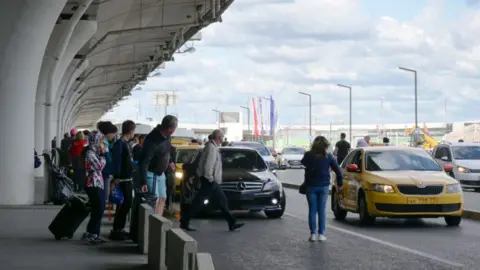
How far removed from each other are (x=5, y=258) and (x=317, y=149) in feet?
18.5

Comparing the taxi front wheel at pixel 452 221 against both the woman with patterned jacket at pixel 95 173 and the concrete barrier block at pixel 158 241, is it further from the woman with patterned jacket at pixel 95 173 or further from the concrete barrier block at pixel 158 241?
the concrete barrier block at pixel 158 241

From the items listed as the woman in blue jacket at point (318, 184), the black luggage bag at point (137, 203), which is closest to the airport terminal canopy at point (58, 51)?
the black luggage bag at point (137, 203)

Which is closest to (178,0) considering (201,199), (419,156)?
(419,156)

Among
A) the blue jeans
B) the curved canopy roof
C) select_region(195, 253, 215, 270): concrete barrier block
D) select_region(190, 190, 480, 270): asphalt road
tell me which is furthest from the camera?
the curved canopy roof

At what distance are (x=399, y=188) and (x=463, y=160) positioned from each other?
683 inches

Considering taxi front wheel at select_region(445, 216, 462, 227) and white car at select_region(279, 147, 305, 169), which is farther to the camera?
white car at select_region(279, 147, 305, 169)

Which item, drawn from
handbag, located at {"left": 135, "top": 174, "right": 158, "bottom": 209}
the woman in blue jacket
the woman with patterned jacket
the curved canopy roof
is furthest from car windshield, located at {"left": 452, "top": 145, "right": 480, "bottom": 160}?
the woman with patterned jacket

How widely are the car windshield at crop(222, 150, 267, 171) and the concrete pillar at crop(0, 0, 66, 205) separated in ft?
14.6

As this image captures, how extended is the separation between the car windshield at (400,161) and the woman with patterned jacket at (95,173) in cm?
708

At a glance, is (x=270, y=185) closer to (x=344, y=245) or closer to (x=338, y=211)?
(x=338, y=211)

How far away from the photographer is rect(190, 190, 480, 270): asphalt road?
13.2 meters

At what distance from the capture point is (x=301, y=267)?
503 inches

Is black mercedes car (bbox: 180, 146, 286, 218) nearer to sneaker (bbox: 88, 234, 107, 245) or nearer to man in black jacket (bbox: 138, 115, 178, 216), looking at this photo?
man in black jacket (bbox: 138, 115, 178, 216)

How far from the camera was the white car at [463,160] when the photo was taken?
34.6 meters
